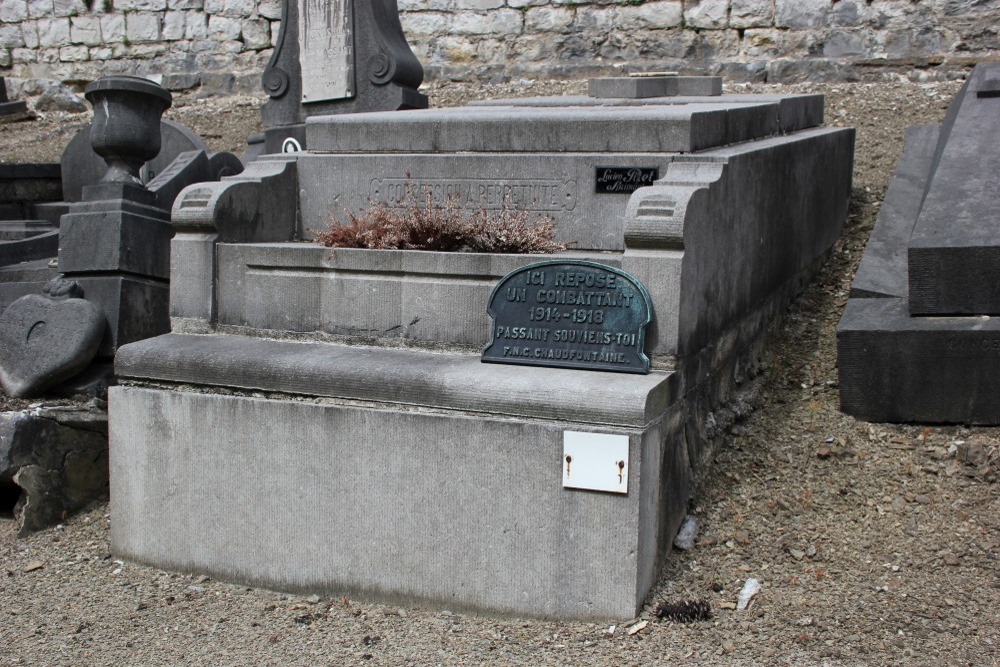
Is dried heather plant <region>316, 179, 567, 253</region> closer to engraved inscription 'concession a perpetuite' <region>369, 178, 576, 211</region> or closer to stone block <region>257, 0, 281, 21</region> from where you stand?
engraved inscription 'concession a perpetuite' <region>369, 178, 576, 211</region>

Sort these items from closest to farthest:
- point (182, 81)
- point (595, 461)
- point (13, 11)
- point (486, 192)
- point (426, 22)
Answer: point (595, 461) → point (486, 192) → point (426, 22) → point (182, 81) → point (13, 11)

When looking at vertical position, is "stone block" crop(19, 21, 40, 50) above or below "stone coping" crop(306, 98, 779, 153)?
above

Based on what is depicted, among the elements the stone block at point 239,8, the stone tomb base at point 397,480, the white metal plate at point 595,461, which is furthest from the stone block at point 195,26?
the white metal plate at point 595,461

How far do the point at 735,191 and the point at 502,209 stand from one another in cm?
101

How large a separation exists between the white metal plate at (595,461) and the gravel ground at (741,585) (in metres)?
0.50

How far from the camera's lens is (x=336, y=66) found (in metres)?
9.07

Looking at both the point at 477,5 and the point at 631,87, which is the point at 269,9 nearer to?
the point at 477,5

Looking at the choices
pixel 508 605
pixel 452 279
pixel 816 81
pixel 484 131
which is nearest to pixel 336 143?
pixel 484 131

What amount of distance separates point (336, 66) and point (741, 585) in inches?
259

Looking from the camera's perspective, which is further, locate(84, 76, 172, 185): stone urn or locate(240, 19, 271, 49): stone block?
locate(240, 19, 271, 49): stone block

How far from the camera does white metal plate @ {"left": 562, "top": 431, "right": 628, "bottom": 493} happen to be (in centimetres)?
353

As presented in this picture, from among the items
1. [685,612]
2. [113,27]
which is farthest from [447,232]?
[113,27]

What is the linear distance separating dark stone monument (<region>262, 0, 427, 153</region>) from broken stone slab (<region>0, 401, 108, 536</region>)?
13.0ft

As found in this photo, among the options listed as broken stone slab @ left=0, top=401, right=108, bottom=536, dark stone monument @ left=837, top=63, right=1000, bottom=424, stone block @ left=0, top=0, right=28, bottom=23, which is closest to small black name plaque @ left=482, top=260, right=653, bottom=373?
dark stone monument @ left=837, top=63, right=1000, bottom=424
